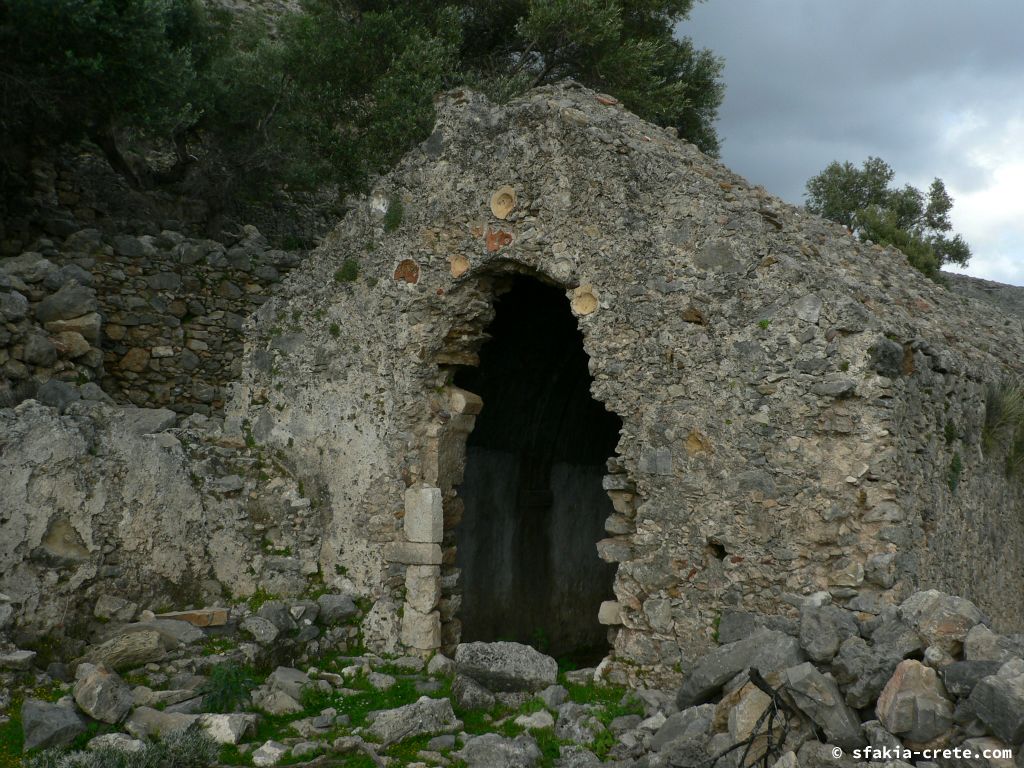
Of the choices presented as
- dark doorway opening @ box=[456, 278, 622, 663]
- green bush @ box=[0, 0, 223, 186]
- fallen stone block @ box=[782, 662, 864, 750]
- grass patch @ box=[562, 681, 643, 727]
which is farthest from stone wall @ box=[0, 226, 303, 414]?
fallen stone block @ box=[782, 662, 864, 750]

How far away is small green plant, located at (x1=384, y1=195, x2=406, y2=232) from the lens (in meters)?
7.91

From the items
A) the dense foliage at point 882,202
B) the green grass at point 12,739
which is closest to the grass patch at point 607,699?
the green grass at point 12,739

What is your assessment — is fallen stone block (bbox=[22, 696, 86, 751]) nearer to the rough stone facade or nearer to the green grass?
the green grass

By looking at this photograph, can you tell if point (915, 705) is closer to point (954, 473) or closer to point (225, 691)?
point (954, 473)

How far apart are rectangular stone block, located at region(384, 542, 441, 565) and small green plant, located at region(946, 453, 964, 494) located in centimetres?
397

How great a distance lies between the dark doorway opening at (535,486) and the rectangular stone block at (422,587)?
191cm

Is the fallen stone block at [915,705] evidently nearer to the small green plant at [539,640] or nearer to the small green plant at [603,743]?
the small green plant at [603,743]

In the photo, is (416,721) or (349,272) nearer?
(416,721)

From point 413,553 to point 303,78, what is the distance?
8885mm

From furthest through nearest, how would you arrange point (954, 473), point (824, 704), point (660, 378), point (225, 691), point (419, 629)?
point (419, 629), point (954, 473), point (660, 378), point (225, 691), point (824, 704)

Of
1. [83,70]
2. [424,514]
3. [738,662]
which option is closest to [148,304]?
[83,70]

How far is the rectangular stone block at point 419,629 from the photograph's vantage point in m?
7.25

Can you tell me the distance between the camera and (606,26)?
1405cm

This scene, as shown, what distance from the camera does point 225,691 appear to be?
19.5ft
